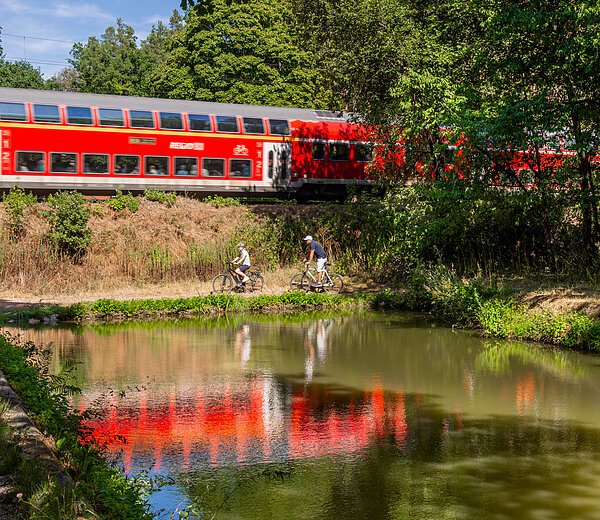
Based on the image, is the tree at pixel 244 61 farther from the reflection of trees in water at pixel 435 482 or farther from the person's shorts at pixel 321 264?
the reflection of trees in water at pixel 435 482

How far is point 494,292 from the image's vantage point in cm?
1955

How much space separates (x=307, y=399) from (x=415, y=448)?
2866mm

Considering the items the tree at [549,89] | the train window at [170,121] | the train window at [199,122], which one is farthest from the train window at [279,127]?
the tree at [549,89]

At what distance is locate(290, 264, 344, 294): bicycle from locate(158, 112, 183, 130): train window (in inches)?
321

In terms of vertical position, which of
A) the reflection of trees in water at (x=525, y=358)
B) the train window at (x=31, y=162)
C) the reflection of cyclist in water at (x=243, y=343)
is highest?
the train window at (x=31, y=162)

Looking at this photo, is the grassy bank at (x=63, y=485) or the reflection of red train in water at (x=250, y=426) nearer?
the grassy bank at (x=63, y=485)

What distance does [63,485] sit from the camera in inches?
248

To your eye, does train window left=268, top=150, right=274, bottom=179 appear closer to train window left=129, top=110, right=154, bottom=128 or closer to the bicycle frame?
train window left=129, top=110, right=154, bottom=128

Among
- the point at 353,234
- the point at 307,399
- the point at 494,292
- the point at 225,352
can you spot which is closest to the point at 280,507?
the point at 307,399

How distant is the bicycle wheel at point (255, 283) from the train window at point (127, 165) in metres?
7.02

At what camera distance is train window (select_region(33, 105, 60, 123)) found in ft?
89.5

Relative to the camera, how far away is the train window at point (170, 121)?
29719mm

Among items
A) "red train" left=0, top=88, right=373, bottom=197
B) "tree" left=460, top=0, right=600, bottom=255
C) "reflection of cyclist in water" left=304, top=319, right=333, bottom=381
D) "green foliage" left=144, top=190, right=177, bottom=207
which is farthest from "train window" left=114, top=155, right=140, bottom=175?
"tree" left=460, top=0, right=600, bottom=255

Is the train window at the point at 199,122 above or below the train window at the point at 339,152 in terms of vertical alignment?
above
